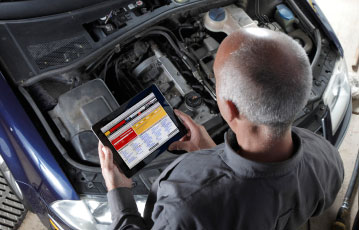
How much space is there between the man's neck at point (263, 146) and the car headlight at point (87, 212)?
0.85 meters

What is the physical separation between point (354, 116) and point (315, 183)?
6.87 feet

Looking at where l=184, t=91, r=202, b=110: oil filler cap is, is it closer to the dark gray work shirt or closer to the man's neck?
the dark gray work shirt

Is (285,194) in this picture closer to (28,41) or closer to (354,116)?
(28,41)

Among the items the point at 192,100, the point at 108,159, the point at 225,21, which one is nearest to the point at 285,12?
the point at 225,21

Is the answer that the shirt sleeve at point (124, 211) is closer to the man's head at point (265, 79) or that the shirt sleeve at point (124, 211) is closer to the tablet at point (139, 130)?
the tablet at point (139, 130)

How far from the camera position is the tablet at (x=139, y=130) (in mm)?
1708

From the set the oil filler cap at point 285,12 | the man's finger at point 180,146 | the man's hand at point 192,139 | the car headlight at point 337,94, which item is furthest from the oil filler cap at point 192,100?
the oil filler cap at point 285,12

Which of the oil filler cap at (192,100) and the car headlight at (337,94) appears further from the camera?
the car headlight at (337,94)

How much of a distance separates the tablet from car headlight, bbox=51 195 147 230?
0.20 metres

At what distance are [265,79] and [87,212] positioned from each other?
1.13m

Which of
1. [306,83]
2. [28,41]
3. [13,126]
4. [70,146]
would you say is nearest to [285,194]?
[306,83]

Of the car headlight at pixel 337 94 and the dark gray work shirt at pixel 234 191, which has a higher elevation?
the dark gray work shirt at pixel 234 191

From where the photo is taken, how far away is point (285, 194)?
1.17 m

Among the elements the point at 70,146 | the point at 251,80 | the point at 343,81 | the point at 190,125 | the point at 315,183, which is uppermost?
the point at 251,80
